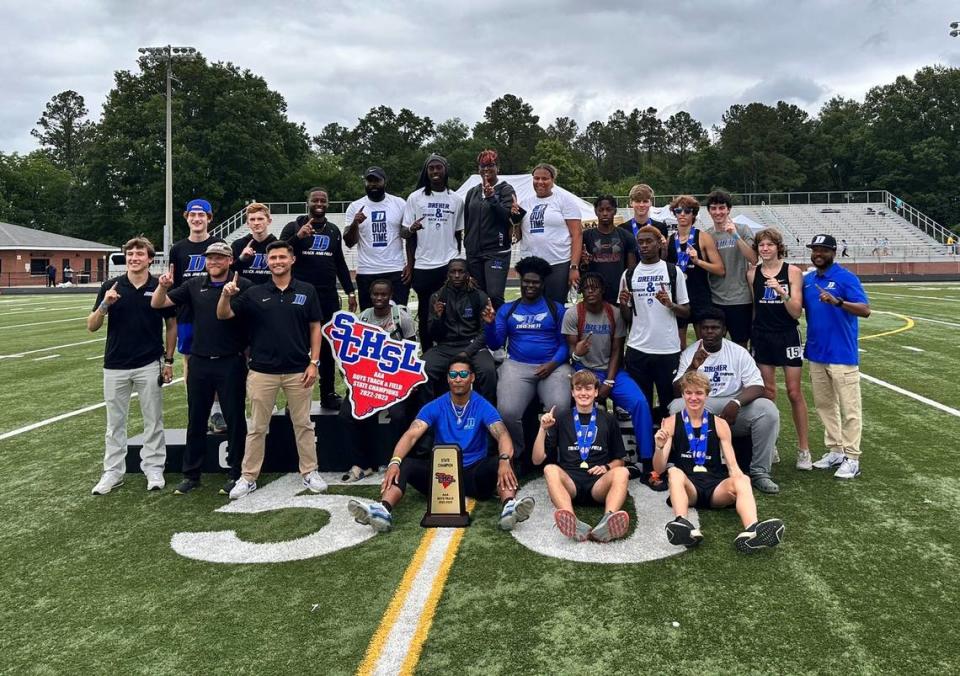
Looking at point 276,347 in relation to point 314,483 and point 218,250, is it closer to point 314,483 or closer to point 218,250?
point 218,250

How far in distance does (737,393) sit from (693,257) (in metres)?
1.29

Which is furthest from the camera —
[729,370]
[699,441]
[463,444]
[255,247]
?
[255,247]

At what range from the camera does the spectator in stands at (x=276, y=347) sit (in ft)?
17.0

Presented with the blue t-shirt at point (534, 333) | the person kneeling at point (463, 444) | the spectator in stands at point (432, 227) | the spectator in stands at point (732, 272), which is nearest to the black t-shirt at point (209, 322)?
the person kneeling at point (463, 444)

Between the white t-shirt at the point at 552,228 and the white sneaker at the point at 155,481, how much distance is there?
12.8 feet

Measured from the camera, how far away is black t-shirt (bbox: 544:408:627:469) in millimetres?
4793

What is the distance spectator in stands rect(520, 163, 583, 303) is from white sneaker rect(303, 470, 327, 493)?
268 cm

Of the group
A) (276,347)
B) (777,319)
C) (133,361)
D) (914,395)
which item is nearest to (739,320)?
(777,319)

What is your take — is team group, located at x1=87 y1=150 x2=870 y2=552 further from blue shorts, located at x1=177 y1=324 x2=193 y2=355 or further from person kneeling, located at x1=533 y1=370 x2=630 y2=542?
blue shorts, located at x1=177 y1=324 x2=193 y2=355

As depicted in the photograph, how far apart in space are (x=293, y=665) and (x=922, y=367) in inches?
436

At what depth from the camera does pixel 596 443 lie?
480 centimetres

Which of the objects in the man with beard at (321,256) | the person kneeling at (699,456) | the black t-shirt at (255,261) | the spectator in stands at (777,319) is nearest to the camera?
the person kneeling at (699,456)

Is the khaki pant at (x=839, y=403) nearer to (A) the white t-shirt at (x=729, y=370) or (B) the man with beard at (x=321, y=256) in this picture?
(A) the white t-shirt at (x=729, y=370)

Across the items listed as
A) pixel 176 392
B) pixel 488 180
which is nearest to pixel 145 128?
pixel 176 392
